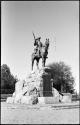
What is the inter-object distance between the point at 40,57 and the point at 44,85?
3806 mm

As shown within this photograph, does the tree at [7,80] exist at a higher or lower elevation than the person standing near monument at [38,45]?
lower

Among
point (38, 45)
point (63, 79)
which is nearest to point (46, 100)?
point (38, 45)

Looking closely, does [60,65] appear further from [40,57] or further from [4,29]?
[4,29]

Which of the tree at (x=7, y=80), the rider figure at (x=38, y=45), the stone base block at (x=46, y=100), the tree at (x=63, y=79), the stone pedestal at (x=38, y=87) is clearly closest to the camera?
the stone base block at (x=46, y=100)

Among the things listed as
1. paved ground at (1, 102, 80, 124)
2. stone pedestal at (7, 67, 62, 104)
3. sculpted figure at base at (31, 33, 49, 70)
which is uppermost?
sculpted figure at base at (31, 33, 49, 70)

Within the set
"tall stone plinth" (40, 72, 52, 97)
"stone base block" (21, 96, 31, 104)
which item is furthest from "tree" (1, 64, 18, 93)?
"stone base block" (21, 96, 31, 104)

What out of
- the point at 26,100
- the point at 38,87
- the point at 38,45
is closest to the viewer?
the point at 26,100

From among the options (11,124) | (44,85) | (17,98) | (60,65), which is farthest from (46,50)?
(60,65)

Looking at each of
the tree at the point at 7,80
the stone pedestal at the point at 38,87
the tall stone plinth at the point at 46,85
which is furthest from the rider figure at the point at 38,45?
the tree at the point at 7,80

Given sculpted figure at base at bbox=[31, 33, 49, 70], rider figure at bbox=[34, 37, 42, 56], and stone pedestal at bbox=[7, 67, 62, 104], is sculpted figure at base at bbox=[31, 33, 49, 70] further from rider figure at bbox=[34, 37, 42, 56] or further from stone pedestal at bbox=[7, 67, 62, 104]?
stone pedestal at bbox=[7, 67, 62, 104]

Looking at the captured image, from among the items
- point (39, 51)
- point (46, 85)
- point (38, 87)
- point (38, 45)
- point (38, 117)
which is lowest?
point (38, 117)

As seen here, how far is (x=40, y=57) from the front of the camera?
26797 millimetres

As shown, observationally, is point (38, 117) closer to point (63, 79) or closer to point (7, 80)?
point (7, 80)

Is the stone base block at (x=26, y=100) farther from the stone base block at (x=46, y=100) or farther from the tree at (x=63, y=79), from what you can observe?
the tree at (x=63, y=79)
